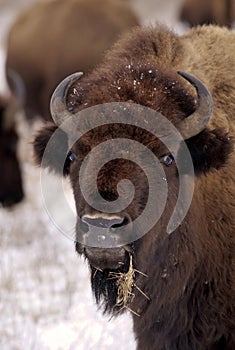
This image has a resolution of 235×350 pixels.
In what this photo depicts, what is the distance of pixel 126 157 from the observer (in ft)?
14.6

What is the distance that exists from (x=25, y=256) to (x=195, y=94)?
11.6 feet

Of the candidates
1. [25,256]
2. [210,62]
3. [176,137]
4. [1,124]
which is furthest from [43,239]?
[176,137]

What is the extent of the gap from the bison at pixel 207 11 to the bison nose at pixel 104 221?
52.6 feet

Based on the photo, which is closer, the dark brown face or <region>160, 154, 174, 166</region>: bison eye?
<region>160, 154, 174, 166</region>: bison eye

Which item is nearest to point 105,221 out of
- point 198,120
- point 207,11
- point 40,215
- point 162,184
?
point 162,184

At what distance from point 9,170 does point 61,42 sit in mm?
3313

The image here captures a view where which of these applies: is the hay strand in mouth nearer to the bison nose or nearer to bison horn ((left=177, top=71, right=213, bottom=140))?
the bison nose

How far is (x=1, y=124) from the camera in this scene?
35.2 feet

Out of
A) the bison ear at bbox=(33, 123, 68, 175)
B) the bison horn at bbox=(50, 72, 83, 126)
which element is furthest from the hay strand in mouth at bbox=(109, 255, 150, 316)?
the bison horn at bbox=(50, 72, 83, 126)

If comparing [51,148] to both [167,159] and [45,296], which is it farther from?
[45,296]

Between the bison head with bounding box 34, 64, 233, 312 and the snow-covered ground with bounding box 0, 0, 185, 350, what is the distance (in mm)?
1036

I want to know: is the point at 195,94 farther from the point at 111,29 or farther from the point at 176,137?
the point at 111,29

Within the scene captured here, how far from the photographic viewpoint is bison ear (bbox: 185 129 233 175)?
4.77 m

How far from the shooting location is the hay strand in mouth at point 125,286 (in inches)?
181
